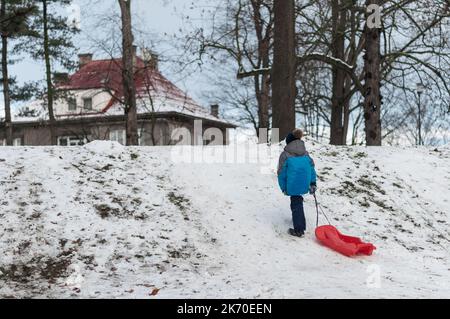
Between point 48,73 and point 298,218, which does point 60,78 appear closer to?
point 48,73

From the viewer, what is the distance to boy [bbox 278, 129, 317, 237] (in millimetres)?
8664

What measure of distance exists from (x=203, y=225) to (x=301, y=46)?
12202 millimetres

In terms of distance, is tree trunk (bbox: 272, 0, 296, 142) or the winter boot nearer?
the winter boot

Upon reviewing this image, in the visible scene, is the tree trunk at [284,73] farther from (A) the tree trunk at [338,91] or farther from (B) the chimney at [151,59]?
(B) the chimney at [151,59]

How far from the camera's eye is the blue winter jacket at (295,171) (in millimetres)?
8711

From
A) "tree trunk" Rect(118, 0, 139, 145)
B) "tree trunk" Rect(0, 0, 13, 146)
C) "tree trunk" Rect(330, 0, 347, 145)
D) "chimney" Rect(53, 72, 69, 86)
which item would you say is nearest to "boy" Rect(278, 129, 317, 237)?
"tree trunk" Rect(118, 0, 139, 145)

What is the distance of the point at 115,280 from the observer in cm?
672

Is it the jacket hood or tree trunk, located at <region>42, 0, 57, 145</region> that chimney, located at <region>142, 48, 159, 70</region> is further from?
the jacket hood

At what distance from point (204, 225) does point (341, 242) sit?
2.26m

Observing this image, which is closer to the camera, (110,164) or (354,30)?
(110,164)

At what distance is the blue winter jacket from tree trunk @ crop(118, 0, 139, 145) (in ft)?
30.1

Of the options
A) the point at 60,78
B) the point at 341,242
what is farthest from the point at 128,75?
the point at 341,242
